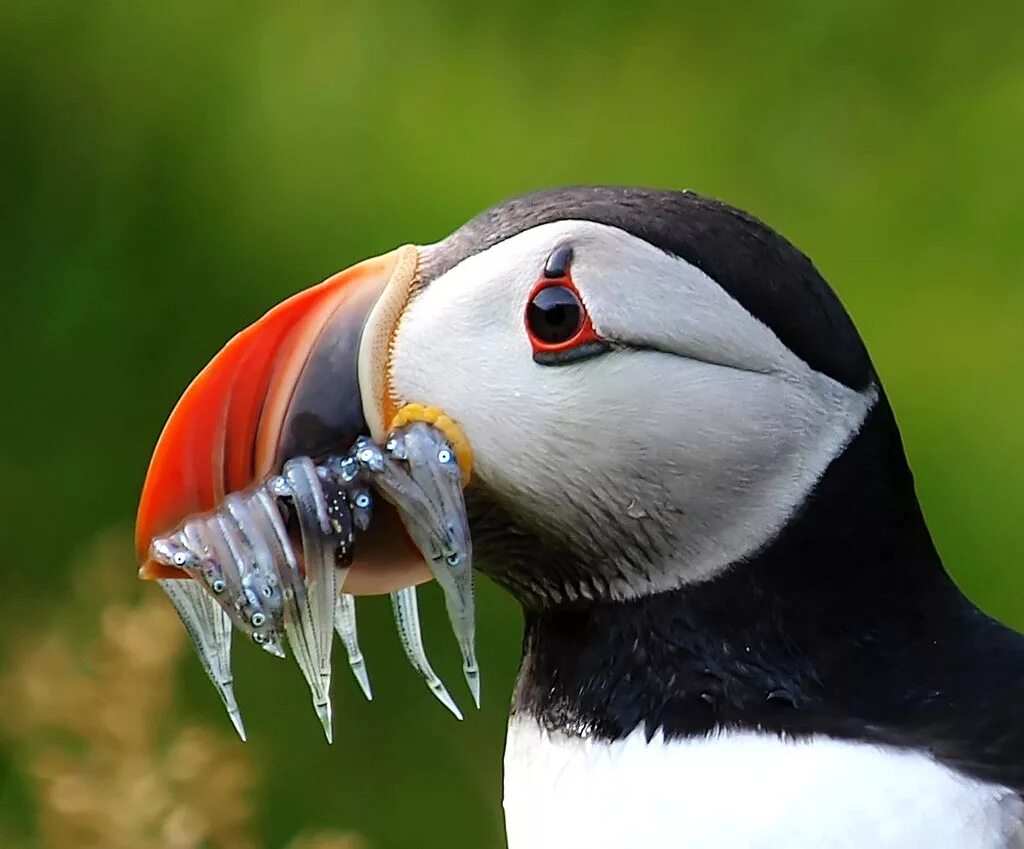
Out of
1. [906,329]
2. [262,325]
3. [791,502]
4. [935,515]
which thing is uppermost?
[262,325]

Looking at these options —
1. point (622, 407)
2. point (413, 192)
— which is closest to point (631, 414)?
point (622, 407)

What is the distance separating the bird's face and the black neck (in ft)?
0.06

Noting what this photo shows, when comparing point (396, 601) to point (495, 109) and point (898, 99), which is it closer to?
point (495, 109)

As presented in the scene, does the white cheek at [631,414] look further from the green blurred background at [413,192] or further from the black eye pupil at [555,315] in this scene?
the green blurred background at [413,192]

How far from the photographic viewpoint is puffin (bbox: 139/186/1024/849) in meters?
0.88

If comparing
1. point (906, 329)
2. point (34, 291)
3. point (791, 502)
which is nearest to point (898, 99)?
point (906, 329)

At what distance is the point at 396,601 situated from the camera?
3.26 feet

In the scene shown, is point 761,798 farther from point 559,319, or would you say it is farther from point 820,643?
point 559,319

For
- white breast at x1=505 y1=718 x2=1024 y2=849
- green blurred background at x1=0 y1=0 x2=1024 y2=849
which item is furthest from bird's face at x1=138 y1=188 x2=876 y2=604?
green blurred background at x1=0 y1=0 x2=1024 y2=849

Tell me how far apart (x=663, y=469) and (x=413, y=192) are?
132cm

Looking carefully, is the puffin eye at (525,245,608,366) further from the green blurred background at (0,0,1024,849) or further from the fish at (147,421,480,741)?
the green blurred background at (0,0,1024,849)

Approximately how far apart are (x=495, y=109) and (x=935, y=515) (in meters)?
0.78

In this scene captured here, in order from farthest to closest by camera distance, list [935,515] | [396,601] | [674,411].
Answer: [935,515], [396,601], [674,411]

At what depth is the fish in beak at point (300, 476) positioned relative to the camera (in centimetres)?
90
